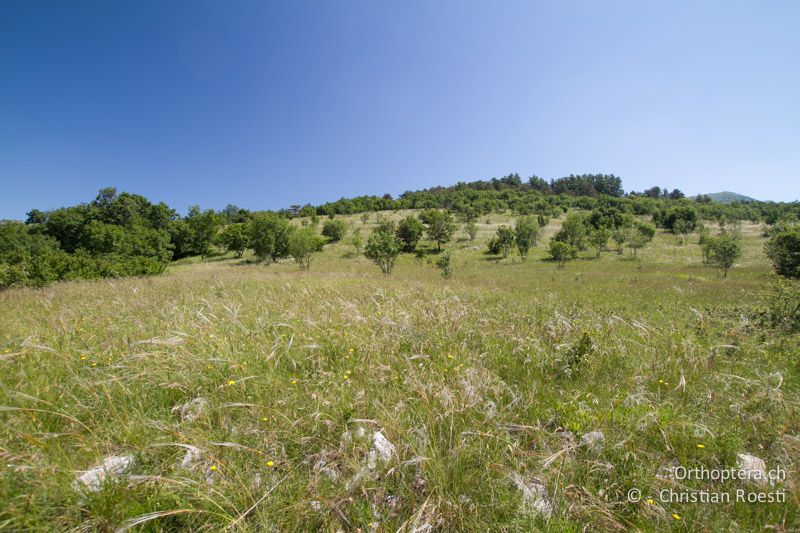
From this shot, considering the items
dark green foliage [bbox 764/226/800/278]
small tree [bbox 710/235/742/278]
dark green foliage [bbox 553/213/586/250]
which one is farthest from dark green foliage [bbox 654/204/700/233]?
small tree [bbox 710/235/742/278]

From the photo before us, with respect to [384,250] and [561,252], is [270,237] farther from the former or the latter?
[561,252]

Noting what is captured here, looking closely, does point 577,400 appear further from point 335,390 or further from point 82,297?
point 82,297

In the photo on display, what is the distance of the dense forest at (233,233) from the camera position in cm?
2129

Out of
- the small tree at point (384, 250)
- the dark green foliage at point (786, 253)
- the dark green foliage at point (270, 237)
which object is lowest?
the dark green foliage at point (786, 253)

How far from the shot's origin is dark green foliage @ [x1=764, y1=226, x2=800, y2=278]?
26.8m

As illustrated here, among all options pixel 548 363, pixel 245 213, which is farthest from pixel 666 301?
pixel 245 213

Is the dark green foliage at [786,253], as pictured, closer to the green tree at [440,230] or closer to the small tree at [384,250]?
the small tree at [384,250]

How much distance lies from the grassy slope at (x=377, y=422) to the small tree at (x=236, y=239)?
5304 cm

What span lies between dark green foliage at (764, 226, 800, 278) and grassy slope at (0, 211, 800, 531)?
3644 cm

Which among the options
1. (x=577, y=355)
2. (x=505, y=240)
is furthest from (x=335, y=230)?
(x=577, y=355)

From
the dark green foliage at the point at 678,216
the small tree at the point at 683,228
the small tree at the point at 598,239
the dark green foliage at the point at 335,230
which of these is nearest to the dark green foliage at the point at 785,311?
the small tree at the point at 598,239

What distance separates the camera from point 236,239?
5416cm

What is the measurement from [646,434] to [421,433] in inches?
96.7

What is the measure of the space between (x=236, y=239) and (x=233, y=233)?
2.81m
